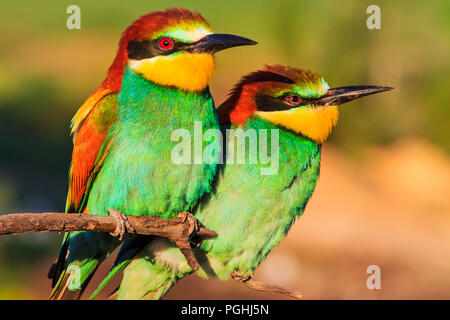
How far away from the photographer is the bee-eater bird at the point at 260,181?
2484 millimetres

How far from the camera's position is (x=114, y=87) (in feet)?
7.85

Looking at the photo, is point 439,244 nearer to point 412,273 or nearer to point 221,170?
point 412,273

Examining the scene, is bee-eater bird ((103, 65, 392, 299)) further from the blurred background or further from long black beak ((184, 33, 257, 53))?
the blurred background

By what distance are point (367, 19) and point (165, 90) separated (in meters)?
3.64

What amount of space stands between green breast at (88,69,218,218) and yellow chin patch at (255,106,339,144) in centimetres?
27

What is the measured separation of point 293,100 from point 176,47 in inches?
19.7

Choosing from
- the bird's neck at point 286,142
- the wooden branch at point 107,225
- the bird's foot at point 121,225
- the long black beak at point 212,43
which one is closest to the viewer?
the wooden branch at point 107,225

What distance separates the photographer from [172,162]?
7.50 feet

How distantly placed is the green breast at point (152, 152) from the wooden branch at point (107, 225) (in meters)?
0.08

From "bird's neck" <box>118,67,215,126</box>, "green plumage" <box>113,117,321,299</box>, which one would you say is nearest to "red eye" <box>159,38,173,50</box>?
"bird's neck" <box>118,67,215,126</box>

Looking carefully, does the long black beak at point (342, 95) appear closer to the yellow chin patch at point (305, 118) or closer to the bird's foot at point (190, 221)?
the yellow chin patch at point (305, 118)

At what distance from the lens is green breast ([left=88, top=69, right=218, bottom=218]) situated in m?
2.28

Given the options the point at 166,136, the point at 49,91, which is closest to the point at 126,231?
the point at 166,136

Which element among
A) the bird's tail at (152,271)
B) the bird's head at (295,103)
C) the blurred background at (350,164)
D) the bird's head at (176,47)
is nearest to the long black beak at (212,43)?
the bird's head at (176,47)
